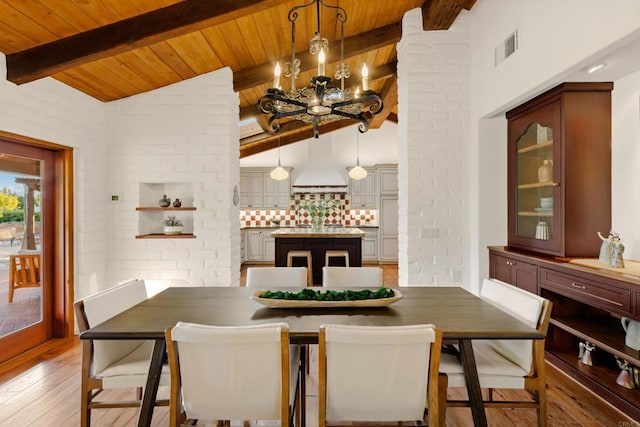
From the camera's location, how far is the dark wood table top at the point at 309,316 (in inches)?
63.1

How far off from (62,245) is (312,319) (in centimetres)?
302

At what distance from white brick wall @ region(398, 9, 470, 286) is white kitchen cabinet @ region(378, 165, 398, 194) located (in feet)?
15.6

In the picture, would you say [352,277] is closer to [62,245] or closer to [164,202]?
[164,202]

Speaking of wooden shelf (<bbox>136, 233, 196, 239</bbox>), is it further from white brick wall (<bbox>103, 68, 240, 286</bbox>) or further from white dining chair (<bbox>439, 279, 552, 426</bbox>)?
white dining chair (<bbox>439, 279, 552, 426</bbox>)

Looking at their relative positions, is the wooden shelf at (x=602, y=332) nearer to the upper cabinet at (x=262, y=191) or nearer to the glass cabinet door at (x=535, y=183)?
the glass cabinet door at (x=535, y=183)

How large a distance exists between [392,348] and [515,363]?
2.92 feet

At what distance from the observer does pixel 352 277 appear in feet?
8.86

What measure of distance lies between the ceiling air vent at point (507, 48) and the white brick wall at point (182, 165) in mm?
2586

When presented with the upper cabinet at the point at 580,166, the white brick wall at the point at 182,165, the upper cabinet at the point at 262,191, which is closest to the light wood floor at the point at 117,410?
the upper cabinet at the point at 580,166

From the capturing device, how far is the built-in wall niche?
4.02 m

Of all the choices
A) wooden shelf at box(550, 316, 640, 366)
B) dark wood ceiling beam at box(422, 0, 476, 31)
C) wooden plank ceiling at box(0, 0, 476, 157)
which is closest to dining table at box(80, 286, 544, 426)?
wooden shelf at box(550, 316, 640, 366)

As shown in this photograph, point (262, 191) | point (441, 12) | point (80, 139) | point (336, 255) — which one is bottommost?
point (336, 255)

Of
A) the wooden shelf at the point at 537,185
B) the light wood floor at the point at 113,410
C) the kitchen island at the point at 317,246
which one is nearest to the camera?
the light wood floor at the point at 113,410

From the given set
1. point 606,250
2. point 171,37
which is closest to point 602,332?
point 606,250
